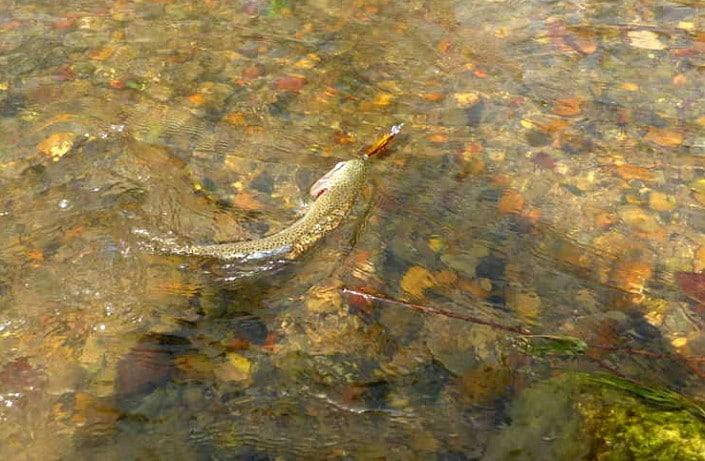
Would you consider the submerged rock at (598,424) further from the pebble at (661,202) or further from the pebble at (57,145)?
the pebble at (57,145)

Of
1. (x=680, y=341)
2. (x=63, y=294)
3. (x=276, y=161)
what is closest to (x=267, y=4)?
(x=276, y=161)

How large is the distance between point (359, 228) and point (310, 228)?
1.34ft

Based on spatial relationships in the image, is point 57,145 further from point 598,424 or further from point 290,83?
point 598,424

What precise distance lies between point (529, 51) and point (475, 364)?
4166 mm

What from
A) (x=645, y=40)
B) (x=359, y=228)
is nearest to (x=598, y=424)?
(x=359, y=228)

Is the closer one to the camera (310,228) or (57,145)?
(310,228)

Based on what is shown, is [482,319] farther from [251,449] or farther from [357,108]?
[357,108]

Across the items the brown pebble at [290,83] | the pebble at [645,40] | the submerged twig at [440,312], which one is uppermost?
the pebble at [645,40]

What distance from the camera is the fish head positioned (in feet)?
17.8

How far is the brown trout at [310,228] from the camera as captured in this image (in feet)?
16.0

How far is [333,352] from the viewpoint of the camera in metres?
4.28

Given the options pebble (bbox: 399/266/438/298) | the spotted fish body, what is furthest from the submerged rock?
the spotted fish body

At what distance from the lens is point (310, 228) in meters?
5.09

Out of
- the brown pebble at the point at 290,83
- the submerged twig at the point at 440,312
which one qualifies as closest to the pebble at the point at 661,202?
the submerged twig at the point at 440,312
